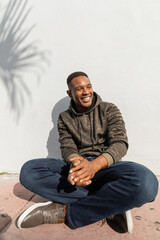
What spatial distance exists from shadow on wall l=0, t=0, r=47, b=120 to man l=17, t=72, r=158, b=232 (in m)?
0.91

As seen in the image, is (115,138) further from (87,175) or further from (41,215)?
(41,215)

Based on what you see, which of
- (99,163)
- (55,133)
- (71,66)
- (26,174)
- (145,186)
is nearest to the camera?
(145,186)

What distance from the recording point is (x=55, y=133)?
2.90m

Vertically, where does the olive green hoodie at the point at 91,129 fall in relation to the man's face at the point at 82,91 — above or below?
below

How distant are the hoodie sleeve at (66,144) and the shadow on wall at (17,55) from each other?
92 centimetres

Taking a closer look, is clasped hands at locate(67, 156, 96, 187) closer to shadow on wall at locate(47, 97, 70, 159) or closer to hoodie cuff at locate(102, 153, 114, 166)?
hoodie cuff at locate(102, 153, 114, 166)

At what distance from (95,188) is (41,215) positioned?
0.56 m

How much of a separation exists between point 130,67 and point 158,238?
184 centimetres

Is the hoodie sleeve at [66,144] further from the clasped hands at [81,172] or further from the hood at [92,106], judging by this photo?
the clasped hands at [81,172]

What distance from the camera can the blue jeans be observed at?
1571 mm

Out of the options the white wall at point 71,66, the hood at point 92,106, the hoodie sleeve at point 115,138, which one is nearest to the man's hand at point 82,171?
the hoodie sleeve at point 115,138

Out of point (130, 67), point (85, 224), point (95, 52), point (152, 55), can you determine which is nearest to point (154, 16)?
point (152, 55)

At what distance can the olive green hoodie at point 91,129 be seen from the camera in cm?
208

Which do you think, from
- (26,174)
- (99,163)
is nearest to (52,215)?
(26,174)
